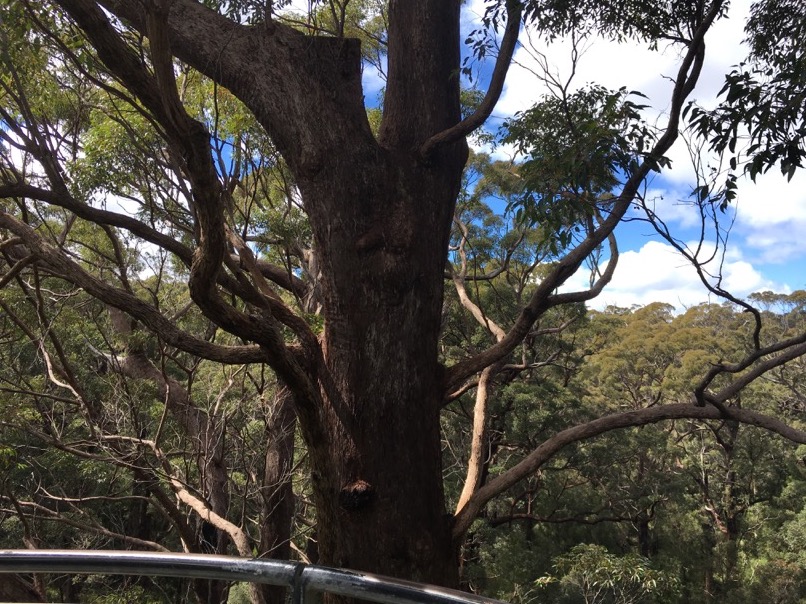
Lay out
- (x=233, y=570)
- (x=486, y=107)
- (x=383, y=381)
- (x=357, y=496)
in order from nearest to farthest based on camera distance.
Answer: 1. (x=233, y=570)
2. (x=357, y=496)
3. (x=383, y=381)
4. (x=486, y=107)

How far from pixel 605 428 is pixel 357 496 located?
1166 mm

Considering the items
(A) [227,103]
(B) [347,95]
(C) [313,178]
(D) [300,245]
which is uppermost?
(A) [227,103]

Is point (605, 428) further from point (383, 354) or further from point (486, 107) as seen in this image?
point (486, 107)

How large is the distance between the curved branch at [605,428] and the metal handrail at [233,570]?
1.72 m

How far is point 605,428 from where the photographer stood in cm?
281

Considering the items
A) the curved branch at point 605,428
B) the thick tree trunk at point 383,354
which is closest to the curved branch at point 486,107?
the thick tree trunk at point 383,354

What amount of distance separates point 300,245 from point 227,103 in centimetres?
157

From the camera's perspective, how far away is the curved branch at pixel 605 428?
271 cm

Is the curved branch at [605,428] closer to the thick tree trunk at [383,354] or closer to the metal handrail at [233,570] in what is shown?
the thick tree trunk at [383,354]

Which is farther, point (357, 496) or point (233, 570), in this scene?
point (357, 496)

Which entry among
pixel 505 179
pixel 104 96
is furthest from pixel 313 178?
pixel 505 179

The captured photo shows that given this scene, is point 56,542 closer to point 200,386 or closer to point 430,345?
point 200,386

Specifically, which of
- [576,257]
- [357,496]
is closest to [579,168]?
[576,257]

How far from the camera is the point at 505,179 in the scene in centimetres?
1084
